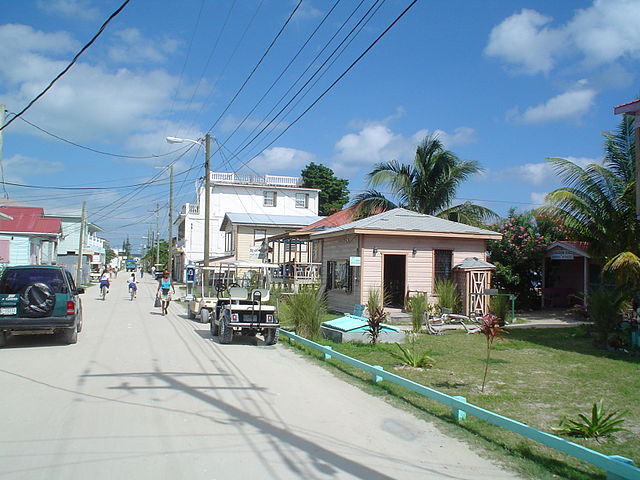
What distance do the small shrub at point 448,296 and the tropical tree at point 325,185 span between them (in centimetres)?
4517

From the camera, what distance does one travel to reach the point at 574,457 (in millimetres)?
5797

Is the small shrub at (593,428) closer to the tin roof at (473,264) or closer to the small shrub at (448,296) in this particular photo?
the small shrub at (448,296)

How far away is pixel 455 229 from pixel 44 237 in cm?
2796

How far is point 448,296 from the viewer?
19.7m

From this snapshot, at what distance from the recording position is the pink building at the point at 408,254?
804 inches

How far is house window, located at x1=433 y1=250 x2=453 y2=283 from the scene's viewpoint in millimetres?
21547

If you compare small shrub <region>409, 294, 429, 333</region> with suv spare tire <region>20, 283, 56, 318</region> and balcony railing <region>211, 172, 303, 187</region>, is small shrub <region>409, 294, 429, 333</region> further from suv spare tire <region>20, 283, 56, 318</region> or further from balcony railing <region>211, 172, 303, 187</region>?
balcony railing <region>211, 172, 303, 187</region>

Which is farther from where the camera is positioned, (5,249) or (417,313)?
(5,249)

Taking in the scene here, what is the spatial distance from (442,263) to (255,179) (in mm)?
32810

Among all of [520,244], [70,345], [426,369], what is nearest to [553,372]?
[426,369]

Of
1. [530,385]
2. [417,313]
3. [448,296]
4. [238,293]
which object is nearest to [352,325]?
[417,313]

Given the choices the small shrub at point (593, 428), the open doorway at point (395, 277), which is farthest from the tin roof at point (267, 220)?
the small shrub at point (593, 428)

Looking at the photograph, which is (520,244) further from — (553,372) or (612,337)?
(553,372)

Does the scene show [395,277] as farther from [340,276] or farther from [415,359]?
[415,359]
